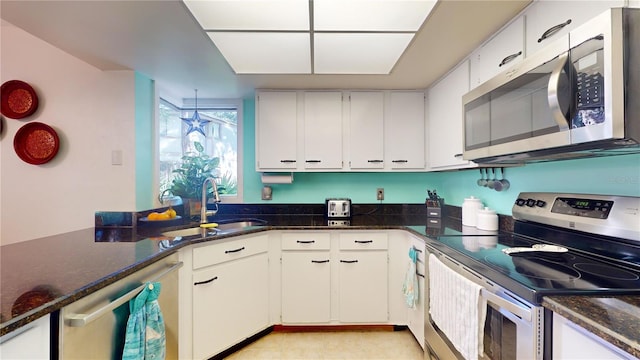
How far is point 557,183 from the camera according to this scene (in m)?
1.44

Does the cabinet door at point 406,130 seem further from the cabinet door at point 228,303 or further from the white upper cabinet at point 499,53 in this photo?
the cabinet door at point 228,303

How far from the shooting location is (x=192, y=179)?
2.42 m

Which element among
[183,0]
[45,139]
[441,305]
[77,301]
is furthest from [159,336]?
[45,139]

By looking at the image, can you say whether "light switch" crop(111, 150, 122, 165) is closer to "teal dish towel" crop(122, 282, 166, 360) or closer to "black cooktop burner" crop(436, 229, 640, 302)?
"teal dish towel" crop(122, 282, 166, 360)

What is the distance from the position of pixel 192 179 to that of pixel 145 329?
1.46m

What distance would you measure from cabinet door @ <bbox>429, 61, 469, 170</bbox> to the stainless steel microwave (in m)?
0.70

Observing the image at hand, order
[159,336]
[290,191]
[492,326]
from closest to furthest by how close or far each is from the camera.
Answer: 1. [492,326]
2. [159,336]
3. [290,191]

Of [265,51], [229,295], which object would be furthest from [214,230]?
[265,51]

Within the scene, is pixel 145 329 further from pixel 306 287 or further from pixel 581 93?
pixel 581 93

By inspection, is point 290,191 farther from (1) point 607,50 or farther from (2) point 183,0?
(1) point 607,50

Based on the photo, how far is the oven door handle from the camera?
90 cm

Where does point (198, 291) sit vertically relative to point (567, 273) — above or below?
below

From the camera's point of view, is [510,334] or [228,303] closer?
[510,334]

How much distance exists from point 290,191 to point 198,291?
133cm
